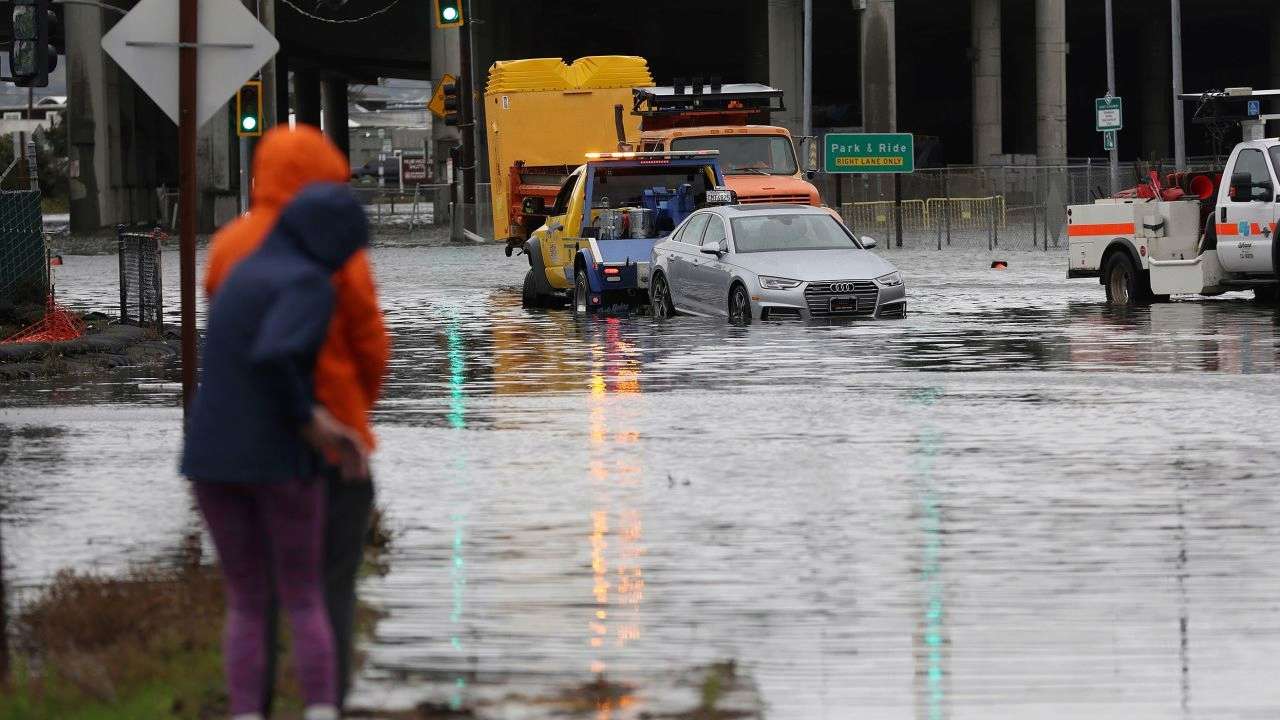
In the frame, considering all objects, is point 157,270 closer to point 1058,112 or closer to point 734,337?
point 734,337

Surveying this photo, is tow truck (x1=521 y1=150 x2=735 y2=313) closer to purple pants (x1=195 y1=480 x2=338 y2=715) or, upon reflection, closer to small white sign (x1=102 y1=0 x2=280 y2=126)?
small white sign (x1=102 y1=0 x2=280 y2=126)

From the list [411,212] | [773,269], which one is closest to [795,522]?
[773,269]

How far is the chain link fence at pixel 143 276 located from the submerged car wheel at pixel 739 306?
20.1 feet

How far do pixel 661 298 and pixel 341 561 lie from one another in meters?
21.4

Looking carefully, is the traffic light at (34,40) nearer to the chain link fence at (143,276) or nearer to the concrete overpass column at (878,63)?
the chain link fence at (143,276)

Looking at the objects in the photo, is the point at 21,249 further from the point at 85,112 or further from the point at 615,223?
the point at 85,112

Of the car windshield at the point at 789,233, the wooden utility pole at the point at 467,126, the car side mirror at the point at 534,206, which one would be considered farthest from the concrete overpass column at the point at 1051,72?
the car windshield at the point at 789,233

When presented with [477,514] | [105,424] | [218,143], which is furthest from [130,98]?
[477,514]

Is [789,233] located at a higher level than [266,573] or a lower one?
higher

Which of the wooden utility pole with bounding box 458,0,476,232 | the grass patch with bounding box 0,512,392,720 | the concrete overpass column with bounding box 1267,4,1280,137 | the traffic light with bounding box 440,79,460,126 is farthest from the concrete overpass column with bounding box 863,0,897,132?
the grass patch with bounding box 0,512,392,720

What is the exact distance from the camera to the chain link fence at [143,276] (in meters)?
23.2

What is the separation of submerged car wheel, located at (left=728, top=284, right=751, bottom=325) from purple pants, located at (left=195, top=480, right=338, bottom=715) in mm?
19120

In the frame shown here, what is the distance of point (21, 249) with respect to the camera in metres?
22.7

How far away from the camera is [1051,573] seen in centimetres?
918
